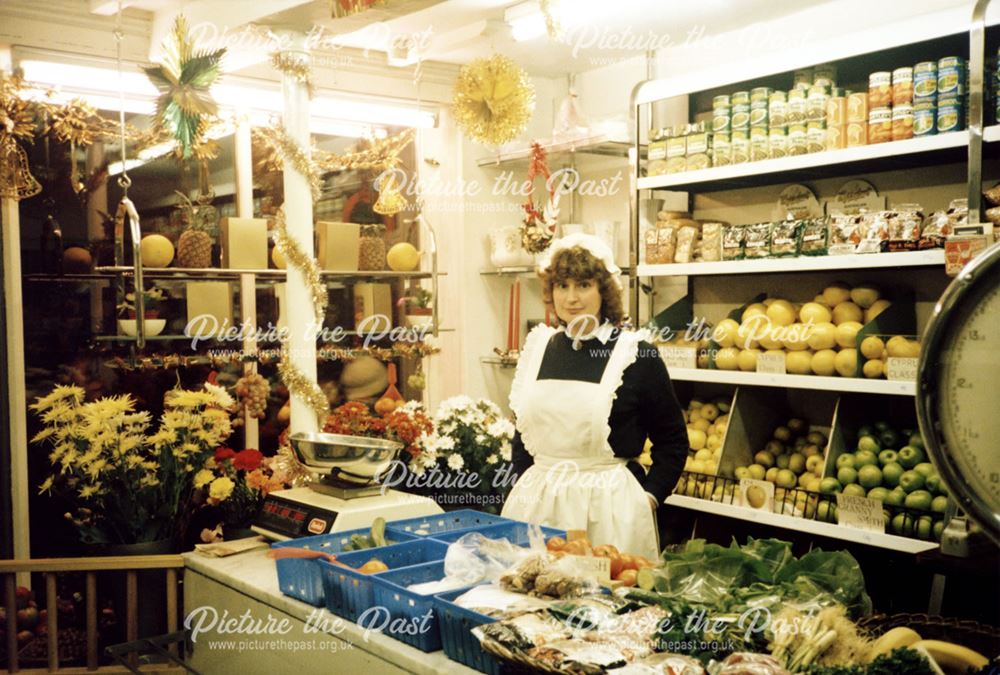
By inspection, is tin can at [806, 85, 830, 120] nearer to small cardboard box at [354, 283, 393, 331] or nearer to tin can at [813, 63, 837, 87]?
tin can at [813, 63, 837, 87]

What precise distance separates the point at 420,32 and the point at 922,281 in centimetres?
263

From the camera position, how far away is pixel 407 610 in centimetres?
175

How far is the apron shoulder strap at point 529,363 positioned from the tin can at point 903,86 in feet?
4.77

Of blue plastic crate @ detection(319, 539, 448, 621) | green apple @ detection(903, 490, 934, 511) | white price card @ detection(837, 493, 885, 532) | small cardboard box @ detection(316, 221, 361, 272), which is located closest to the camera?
blue plastic crate @ detection(319, 539, 448, 621)

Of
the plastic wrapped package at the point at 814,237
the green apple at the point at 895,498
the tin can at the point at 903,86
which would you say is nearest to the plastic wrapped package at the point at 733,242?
the plastic wrapped package at the point at 814,237

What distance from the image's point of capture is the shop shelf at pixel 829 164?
3.04 m

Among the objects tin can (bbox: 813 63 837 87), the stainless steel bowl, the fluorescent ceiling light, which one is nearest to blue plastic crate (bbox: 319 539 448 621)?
the stainless steel bowl

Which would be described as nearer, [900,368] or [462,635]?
[462,635]

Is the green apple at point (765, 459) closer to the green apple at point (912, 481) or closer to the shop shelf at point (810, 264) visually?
the green apple at point (912, 481)

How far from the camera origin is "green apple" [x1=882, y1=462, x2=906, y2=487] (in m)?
3.15

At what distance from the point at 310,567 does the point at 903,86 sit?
8.40ft

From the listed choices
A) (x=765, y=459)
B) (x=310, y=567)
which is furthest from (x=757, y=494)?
(x=310, y=567)

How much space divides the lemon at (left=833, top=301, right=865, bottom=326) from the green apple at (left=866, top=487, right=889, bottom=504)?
2.16 feet

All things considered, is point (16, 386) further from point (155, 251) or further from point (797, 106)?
point (797, 106)
